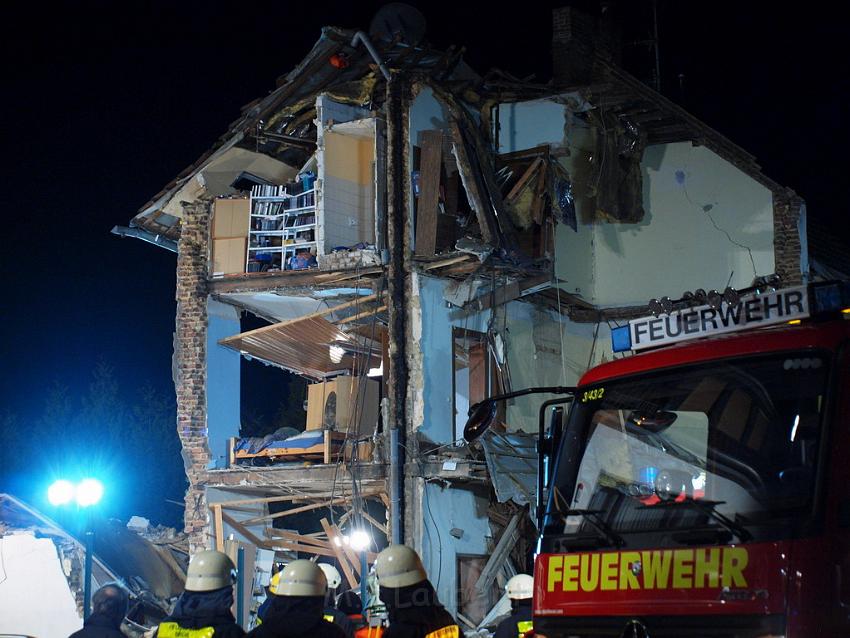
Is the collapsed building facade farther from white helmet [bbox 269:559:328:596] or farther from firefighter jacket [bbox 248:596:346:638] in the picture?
firefighter jacket [bbox 248:596:346:638]

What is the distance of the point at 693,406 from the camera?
19.2 feet

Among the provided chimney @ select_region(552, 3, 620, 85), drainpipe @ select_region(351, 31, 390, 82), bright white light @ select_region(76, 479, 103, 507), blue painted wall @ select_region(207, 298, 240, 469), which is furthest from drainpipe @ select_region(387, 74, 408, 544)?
bright white light @ select_region(76, 479, 103, 507)

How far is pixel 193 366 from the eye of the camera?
1839 centimetres

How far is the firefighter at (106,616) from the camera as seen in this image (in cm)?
636

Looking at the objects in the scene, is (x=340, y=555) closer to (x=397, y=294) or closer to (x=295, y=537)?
(x=295, y=537)

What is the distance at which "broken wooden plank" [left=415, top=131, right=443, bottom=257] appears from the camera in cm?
1712

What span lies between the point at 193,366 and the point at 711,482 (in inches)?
554

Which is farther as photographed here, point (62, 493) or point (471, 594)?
point (471, 594)

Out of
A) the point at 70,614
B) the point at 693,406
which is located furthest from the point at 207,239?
the point at 693,406

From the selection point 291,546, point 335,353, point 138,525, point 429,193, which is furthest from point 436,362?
point 138,525

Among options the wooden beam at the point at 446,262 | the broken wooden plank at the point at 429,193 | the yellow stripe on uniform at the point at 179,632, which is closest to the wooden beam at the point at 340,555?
the wooden beam at the point at 446,262

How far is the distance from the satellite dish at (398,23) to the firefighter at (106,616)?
12869 millimetres

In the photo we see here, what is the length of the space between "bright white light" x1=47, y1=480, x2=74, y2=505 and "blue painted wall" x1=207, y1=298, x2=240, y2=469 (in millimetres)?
5275

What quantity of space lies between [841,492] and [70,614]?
541 inches
